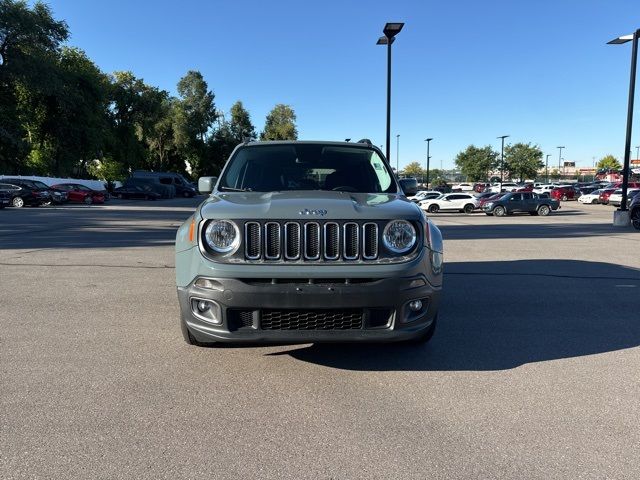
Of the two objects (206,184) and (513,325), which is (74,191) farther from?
(513,325)

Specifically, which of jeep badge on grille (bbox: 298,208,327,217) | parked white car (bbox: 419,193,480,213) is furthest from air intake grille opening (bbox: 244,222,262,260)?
parked white car (bbox: 419,193,480,213)

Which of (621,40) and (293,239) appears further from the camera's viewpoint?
(621,40)

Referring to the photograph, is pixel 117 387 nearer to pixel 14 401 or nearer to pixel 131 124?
pixel 14 401

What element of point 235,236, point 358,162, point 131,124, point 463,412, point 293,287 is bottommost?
point 463,412

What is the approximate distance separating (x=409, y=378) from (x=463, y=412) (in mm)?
628

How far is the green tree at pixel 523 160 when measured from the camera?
91000 mm

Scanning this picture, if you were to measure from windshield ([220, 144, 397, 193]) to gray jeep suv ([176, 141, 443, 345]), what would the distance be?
3.48 ft

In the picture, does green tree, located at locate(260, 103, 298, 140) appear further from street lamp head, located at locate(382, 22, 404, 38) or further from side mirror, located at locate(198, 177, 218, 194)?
side mirror, located at locate(198, 177, 218, 194)

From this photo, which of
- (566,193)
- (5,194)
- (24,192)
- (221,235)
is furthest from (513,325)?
(566,193)

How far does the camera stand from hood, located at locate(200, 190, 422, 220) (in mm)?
3814

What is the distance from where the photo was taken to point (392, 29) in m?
16.2

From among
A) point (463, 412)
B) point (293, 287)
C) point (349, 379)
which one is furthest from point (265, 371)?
point (463, 412)

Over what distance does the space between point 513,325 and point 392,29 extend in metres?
12.9

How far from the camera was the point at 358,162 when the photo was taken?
5512 millimetres
